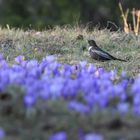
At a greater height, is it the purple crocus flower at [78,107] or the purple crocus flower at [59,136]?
the purple crocus flower at [78,107]

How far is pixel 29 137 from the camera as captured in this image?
12.0 feet

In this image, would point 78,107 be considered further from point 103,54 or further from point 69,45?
point 69,45

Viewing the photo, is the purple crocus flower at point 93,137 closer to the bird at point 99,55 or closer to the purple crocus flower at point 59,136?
the purple crocus flower at point 59,136

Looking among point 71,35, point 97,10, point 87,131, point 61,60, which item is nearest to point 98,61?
point 61,60

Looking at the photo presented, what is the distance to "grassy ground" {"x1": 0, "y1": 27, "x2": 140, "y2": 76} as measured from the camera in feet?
26.6

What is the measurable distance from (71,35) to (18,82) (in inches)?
211

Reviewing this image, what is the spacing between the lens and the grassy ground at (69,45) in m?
8.09

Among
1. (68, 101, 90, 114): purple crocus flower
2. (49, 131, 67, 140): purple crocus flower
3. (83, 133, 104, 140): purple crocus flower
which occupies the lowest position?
(83, 133, 104, 140): purple crocus flower

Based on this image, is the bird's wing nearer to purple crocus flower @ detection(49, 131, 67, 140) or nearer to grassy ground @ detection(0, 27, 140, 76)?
grassy ground @ detection(0, 27, 140, 76)

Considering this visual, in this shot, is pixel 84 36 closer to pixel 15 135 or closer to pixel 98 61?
pixel 98 61

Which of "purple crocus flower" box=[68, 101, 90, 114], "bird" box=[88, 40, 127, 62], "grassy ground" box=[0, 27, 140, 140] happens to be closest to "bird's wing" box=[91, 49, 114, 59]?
"bird" box=[88, 40, 127, 62]

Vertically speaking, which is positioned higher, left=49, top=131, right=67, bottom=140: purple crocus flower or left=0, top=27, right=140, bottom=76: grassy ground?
left=0, top=27, right=140, bottom=76: grassy ground

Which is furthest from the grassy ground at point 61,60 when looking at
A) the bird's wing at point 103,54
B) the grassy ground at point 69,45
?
the bird's wing at point 103,54

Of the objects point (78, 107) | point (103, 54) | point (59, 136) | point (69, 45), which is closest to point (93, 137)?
point (59, 136)
